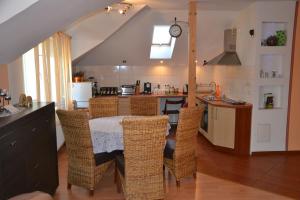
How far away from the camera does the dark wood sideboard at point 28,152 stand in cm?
197

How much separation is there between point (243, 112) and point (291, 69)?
1.09 m

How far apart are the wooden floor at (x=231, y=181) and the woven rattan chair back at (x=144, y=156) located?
38 cm

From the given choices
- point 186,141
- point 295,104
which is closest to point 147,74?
point 295,104

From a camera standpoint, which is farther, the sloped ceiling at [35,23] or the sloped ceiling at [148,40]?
the sloped ceiling at [148,40]

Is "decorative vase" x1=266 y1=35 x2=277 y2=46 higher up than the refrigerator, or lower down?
higher up

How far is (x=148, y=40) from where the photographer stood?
6047mm

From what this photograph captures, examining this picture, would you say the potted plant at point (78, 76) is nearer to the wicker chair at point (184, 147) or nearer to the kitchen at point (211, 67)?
the kitchen at point (211, 67)

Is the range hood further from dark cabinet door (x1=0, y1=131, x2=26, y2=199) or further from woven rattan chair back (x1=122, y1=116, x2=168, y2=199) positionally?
dark cabinet door (x1=0, y1=131, x2=26, y2=199)

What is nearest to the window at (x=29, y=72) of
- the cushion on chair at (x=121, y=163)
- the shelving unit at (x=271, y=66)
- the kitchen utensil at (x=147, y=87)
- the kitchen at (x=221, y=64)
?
the cushion on chair at (x=121, y=163)

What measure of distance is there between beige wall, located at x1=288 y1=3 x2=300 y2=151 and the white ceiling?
960mm

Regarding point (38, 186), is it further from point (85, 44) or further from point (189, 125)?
point (85, 44)

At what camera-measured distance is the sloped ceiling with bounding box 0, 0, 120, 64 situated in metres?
2.02

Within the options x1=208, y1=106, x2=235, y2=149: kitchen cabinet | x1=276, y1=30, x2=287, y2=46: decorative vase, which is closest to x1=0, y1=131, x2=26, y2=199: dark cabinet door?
x1=208, y1=106, x2=235, y2=149: kitchen cabinet

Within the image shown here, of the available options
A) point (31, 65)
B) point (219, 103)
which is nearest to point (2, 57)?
point (31, 65)
